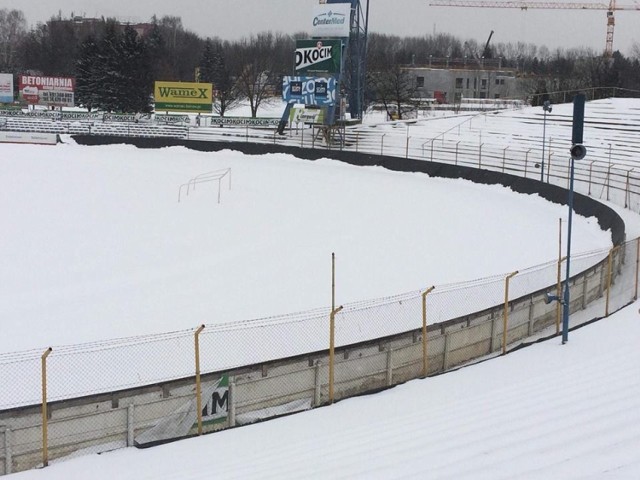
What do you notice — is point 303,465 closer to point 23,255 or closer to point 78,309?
point 78,309

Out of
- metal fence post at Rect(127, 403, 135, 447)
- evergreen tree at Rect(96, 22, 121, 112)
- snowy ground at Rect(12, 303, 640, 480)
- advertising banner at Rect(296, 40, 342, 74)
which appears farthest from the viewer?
evergreen tree at Rect(96, 22, 121, 112)

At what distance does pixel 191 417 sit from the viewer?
10.0m

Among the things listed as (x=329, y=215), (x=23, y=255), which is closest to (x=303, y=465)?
(x=23, y=255)

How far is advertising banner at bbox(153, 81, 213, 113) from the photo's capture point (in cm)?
6694

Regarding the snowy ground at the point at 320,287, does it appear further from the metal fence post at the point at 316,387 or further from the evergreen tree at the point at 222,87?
the evergreen tree at the point at 222,87

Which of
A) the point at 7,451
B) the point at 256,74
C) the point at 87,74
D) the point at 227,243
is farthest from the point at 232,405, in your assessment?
the point at 256,74

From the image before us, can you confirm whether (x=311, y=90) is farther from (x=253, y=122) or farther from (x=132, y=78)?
(x=132, y=78)

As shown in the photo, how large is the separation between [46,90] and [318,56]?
104 ft

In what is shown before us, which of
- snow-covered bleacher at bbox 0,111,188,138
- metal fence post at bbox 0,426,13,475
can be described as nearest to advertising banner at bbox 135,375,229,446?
metal fence post at bbox 0,426,13,475

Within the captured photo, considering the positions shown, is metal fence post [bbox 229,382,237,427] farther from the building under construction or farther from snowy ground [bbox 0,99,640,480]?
the building under construction

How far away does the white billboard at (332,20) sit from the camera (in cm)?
5628

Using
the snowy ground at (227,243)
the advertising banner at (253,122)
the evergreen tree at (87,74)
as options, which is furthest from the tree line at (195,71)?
the snowy ground at (227,243)

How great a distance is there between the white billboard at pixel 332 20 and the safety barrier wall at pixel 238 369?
142ft

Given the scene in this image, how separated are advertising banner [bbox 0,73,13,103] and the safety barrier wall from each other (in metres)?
70.5
